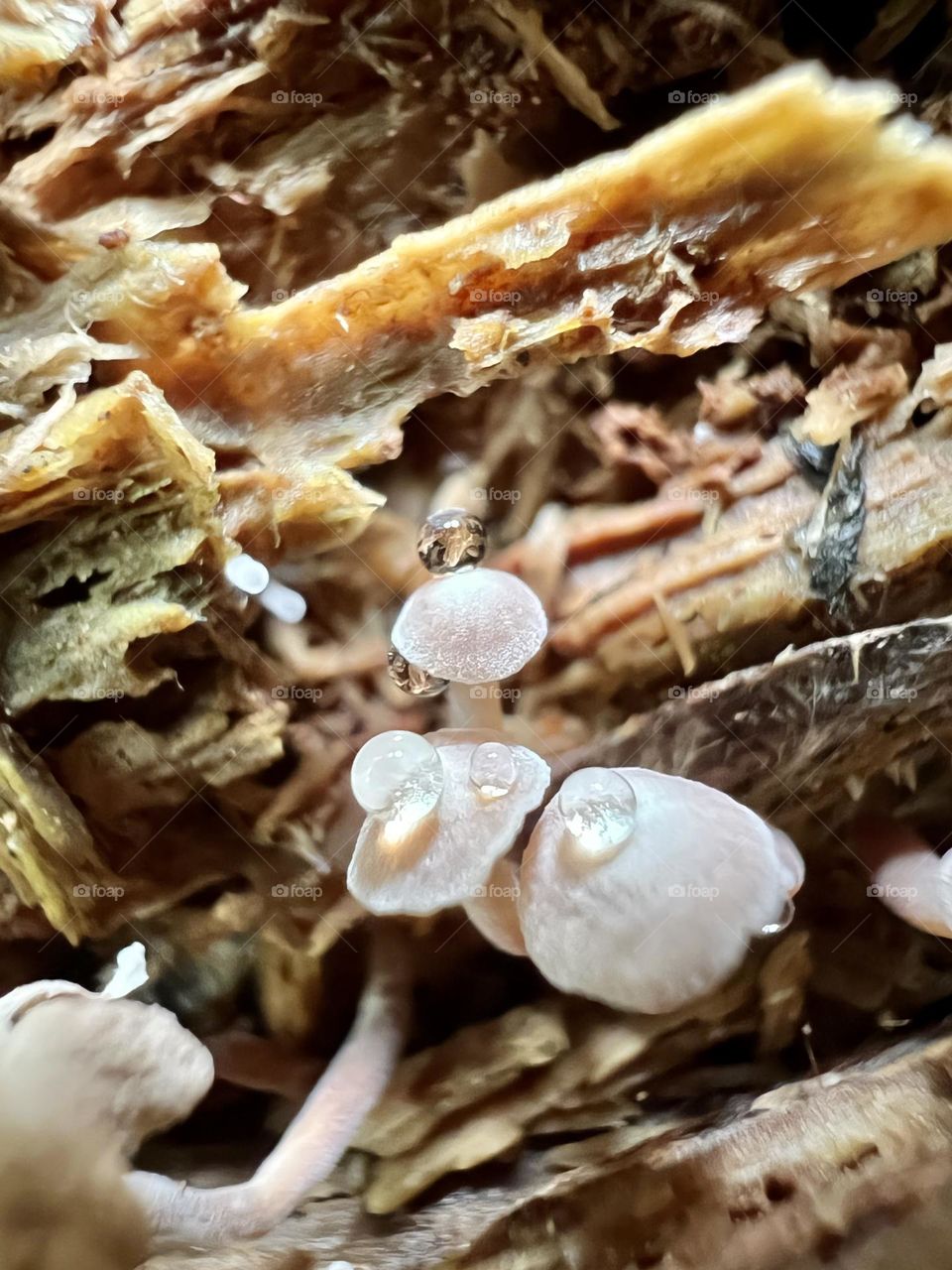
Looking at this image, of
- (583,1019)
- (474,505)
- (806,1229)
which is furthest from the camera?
(474,505)

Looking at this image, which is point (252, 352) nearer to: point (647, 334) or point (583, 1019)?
point (647, 334)

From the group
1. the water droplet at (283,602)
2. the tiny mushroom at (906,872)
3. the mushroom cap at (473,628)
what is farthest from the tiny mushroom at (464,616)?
the tiny mushroom at (906,872)

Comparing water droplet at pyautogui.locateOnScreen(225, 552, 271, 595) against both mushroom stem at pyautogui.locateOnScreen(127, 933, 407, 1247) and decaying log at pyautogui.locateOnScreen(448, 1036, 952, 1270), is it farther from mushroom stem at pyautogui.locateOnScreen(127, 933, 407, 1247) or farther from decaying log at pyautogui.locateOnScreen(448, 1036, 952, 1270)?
decaying log at pyautogui.locateOnScreen(448, 1036, 952, 1270)

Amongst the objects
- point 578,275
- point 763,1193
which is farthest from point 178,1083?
point 578,275

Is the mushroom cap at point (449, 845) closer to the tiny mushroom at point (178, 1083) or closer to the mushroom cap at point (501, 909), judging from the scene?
the mushroom cap at point (501, 909)

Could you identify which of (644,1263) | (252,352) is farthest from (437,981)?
(252,352)

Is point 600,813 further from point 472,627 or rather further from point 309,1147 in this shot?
point 309,1147
